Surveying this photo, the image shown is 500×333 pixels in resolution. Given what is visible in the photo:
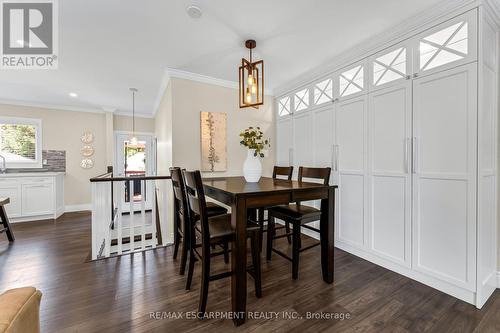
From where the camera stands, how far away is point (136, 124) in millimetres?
5883

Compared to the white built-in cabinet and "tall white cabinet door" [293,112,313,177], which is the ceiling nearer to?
the white built-in cabinet

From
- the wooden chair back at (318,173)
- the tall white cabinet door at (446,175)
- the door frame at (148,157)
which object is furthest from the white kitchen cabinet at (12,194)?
the tall white cabinet door at (446,175)

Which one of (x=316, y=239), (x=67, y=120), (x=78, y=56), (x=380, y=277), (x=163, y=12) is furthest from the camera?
(x=67, y=120)

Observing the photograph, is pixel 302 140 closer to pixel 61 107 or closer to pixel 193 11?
pixel 193 11

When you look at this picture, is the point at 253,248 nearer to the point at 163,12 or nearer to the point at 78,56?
the point at 163,12

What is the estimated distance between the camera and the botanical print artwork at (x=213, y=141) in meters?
3.36

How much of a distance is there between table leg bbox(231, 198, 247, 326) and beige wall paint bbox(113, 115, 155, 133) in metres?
5.45

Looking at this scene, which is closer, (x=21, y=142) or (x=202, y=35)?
(x=202, y=35)

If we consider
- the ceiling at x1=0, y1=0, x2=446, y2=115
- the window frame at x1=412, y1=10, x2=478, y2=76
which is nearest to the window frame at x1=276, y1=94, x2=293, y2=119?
the ceiling at x1=0, y1=0, x2=446, y2=115

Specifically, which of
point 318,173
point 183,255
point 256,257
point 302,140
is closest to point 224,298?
point 256,257

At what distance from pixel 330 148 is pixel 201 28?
6.89ft

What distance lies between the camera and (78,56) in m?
2.77

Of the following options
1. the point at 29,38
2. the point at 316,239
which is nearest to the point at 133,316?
the point at 316,239

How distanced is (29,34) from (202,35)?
6.07 ft
